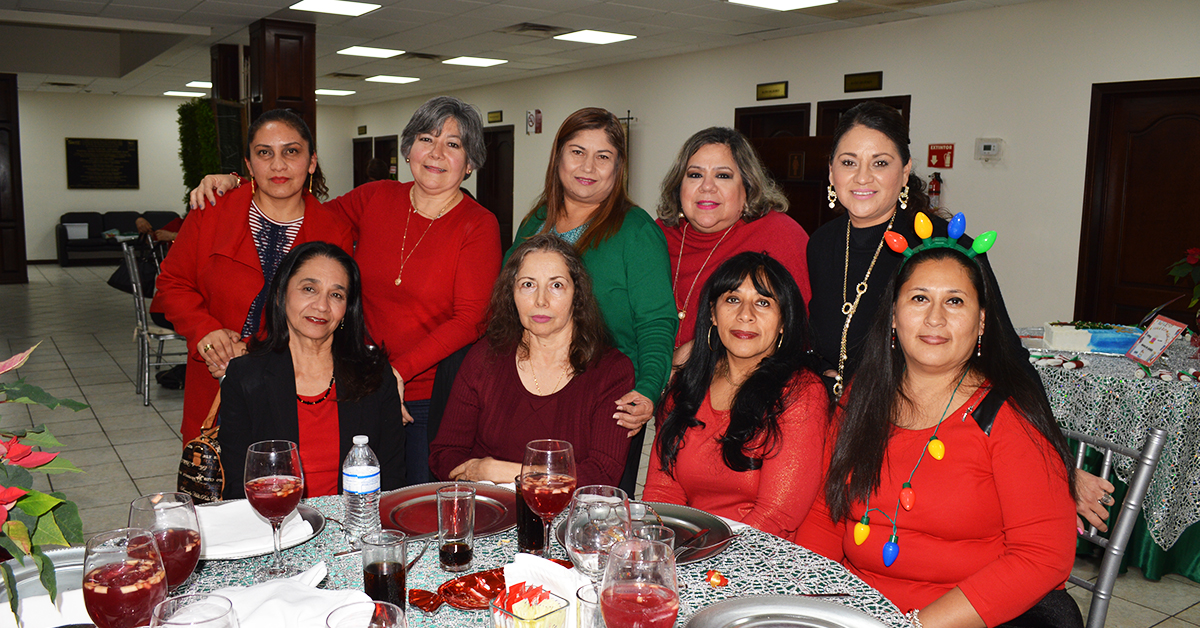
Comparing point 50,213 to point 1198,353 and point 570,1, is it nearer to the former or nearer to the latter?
point 570,1

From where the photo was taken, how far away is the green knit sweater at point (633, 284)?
252cm

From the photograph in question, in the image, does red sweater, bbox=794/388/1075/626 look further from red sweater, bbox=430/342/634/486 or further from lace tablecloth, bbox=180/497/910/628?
red sweater, bbox=430/342/634/486

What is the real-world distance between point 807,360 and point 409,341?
3.98 ft

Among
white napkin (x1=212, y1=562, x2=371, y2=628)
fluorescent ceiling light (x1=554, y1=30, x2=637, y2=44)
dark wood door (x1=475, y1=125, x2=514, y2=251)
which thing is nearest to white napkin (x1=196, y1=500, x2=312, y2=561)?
white napkin (x1=212, y1=562, x2=371, y2=628)

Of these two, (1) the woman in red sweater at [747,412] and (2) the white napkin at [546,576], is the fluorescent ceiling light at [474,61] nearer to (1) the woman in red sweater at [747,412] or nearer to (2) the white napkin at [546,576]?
(1) the woman in red sweater at [747,412]

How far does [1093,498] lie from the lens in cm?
192

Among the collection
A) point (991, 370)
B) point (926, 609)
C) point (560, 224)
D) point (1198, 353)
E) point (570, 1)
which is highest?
point (570, 1)

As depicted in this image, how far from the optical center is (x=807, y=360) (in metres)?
2.17

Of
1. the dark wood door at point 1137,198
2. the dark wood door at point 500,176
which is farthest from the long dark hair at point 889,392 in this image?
the dark wood door at point 500,176

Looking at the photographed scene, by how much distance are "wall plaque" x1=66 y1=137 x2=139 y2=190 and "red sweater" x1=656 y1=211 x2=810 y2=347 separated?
1634 centimetres

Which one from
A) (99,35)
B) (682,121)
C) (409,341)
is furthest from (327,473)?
(99,35)

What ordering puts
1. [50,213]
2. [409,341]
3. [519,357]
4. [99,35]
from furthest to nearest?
[50,213] → [99,35] → [409,341] → [519,357]

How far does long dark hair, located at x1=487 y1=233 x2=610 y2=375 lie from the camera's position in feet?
7.69

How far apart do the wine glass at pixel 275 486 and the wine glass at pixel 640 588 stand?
0.64 m
